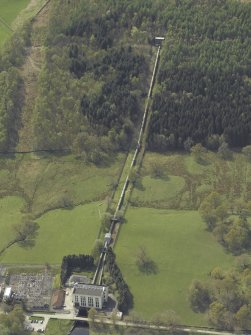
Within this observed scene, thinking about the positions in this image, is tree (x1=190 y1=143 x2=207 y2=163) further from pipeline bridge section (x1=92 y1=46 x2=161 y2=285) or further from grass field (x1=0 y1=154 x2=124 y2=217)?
grass field (x1=0 y1=154 x2=124 y2=217)

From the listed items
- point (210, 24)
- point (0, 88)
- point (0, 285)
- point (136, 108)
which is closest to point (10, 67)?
point (0, 88)

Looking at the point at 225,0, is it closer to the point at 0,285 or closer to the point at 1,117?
the point at 1,117

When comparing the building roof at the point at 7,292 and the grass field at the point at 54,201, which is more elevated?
the grass field at the point at 54,201

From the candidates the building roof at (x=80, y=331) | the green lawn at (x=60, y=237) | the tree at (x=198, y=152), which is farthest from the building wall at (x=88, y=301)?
the tree at (x=198, y=152)

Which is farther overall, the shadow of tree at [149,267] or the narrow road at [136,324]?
the shadow of tree at [149,267]

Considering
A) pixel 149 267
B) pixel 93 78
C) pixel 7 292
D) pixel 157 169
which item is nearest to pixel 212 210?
pixel 149 267

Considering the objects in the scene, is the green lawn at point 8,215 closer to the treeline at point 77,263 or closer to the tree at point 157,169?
the treeline at point 77,263

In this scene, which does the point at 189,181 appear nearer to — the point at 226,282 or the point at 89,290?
the point at 226,282
